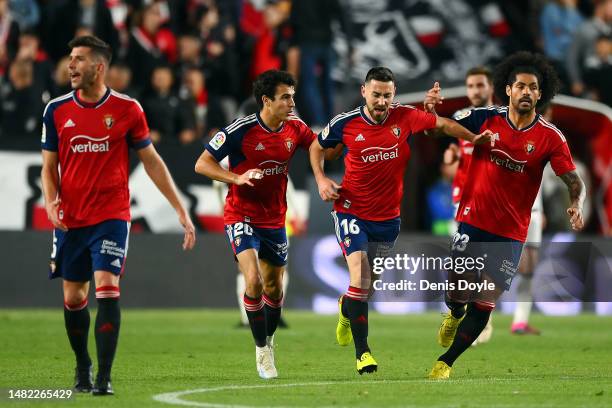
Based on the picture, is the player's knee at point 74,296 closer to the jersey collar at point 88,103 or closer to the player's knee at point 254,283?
the jersey collar at point 88,103

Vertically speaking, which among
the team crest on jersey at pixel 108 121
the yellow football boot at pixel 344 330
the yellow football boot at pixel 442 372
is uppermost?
the team crest on jersey at pixel 108 121

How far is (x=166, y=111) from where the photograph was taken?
21.4 metres

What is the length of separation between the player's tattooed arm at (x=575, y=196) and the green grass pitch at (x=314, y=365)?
1.33 m

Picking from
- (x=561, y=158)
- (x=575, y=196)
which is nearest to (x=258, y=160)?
(x=561, y=158)

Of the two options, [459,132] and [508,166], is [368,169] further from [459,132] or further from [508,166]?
[508,166]

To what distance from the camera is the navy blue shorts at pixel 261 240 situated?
12.1m

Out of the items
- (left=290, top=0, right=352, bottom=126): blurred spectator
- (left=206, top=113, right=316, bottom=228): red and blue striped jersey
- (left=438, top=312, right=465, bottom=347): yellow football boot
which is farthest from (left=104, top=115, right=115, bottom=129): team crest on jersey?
(left=290, top=0, right=352, bottom=126): blurred spectator

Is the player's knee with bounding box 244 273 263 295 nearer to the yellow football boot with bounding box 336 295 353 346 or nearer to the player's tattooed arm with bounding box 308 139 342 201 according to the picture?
the player's tattooed arm with bounding box 308 139 342 201

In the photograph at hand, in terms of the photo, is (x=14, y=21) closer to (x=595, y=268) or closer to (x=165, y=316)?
(x=165, y=316)

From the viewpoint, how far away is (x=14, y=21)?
22.4 metres

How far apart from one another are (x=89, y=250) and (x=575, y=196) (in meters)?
4.08

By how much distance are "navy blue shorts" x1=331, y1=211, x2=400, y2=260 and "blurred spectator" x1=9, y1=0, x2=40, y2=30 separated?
464 inches

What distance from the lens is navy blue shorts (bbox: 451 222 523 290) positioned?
1164cm

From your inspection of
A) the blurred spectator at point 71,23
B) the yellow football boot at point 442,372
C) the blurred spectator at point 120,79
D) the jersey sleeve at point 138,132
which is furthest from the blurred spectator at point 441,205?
the jersey sleeve at point 138,132
